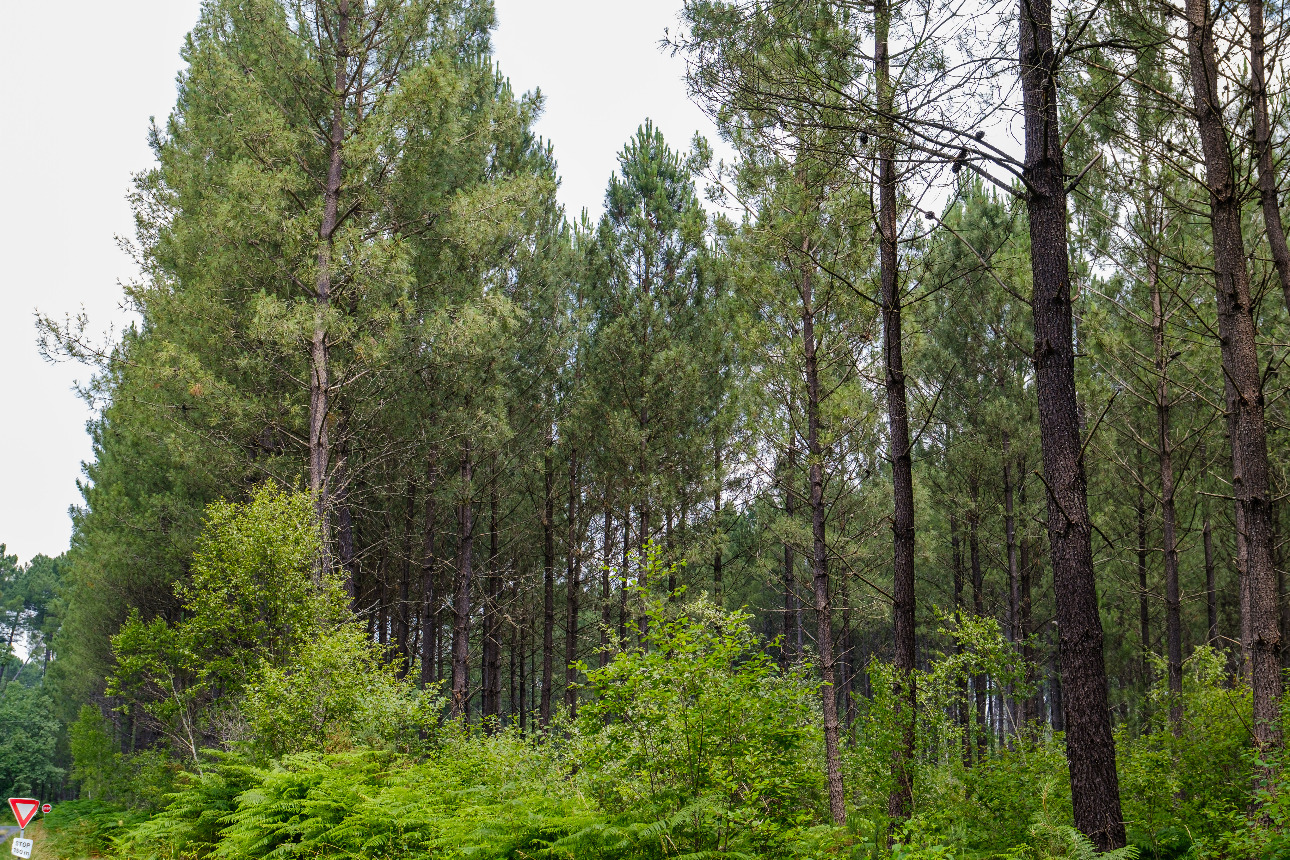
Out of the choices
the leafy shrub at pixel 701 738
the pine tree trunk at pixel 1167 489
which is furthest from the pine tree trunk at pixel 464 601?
the pine tree trunk at pixel 1167 489

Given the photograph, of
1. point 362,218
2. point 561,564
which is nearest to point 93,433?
point 561,564

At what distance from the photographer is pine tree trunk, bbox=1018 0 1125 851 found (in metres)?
4.31

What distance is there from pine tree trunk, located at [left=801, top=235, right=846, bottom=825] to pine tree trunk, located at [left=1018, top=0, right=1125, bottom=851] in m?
6.15

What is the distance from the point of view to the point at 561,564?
2164 centimetres

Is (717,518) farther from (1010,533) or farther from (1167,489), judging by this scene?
(1167,489)

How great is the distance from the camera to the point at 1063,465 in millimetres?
4621

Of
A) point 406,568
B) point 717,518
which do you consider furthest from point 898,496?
point 406,568

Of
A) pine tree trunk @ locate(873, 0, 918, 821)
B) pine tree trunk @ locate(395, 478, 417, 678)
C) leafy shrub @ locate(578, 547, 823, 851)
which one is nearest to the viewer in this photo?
leafy shrub @ locate(578, 547, 823, 851)

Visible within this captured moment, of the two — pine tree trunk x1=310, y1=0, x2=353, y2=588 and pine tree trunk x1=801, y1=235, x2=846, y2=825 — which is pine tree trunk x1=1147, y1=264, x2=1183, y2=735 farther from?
pine tree trunk x1=310, y1=0, x2=353, y2=588

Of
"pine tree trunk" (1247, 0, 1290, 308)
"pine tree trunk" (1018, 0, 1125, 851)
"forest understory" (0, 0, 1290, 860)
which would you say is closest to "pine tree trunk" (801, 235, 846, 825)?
"forest understory" (0, 0, 1290, 860)

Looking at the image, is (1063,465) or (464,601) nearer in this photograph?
(1063,465)

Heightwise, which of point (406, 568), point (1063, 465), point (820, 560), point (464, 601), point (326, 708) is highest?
point (1063, 465)

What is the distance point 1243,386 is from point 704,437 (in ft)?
38.4

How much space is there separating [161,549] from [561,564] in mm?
9233
